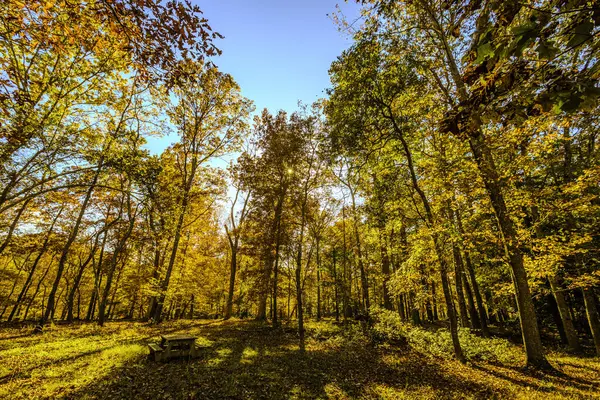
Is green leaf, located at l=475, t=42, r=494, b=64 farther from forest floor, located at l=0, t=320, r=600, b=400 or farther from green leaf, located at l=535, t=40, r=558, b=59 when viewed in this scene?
forest floor, located at l=0, t=320, r=600, b=400

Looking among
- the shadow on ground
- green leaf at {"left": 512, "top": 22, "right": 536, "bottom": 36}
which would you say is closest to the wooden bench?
the shadow on ground

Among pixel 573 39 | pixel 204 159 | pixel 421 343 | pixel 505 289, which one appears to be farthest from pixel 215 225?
pixel 573 39

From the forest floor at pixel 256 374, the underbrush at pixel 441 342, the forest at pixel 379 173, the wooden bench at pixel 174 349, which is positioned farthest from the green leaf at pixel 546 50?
the underbrush at pixel 441 342

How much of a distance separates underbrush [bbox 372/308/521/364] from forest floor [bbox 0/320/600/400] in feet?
2.54

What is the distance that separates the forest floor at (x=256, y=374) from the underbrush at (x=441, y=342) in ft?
2.54

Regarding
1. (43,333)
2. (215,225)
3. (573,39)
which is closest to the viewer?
(573,39)

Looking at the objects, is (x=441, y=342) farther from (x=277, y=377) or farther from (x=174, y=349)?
(x=174, y=349)

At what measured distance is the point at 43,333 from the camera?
1338 centimetres

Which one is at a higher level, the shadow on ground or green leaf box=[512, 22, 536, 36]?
green leaf box=[512, 22, 536, 36]

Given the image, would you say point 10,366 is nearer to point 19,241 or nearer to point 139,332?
point 139,332

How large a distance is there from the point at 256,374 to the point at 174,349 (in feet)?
11.5

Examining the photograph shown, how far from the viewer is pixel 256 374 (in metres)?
8.19

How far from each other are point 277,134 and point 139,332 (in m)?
14.0

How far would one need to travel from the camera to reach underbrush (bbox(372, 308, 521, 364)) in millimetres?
10539
